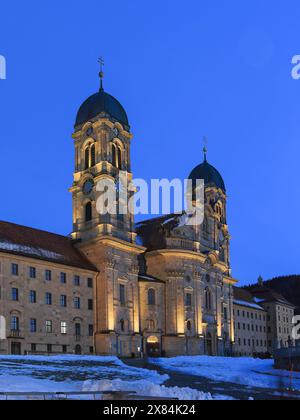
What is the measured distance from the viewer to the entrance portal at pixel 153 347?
3012 inches

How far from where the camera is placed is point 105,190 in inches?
2923

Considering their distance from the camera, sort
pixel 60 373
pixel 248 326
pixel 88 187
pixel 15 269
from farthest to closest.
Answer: pixel 248 326 < pixel 88 187 < pixel 15 269 < pixel 60 373

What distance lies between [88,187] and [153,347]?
21.2 meters

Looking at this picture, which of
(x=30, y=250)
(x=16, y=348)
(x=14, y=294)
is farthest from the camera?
(x=30, y=250)

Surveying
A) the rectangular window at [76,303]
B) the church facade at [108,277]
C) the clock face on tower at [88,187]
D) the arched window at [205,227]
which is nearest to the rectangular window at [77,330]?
the church facade at [108,277]

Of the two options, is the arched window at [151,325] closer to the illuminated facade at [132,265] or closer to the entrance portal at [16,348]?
the illuminated facade at [132,265]

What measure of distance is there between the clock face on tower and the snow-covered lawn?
2284 centimetres

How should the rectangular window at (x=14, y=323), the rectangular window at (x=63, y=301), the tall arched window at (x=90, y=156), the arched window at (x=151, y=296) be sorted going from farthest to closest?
the arched window at (x=151, y=296) → the tall arched window at (x=90, y=156) → the rectangular window at (x=63, y=301) → the rectangular window at (x=14, y=323)

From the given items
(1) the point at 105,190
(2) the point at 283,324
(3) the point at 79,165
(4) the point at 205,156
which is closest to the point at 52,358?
(1) the point at 105,190

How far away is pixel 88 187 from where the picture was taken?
76.2 metres

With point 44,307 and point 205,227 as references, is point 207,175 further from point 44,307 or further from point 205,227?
point 44,307

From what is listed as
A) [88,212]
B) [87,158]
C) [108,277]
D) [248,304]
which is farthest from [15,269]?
[248,304]

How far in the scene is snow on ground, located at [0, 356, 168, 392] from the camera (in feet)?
110

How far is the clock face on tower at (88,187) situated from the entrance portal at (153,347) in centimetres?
1945
